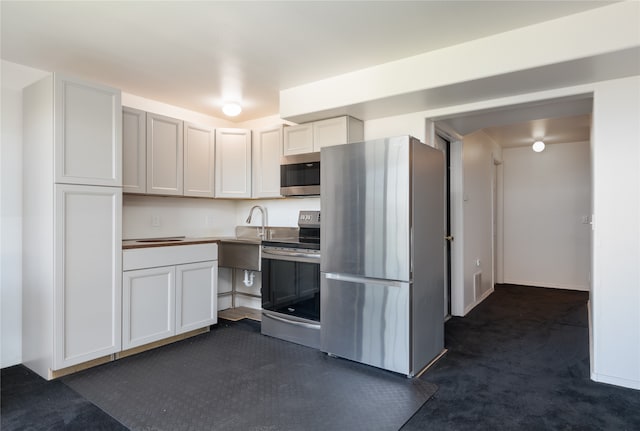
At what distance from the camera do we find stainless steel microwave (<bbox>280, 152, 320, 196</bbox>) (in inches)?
135

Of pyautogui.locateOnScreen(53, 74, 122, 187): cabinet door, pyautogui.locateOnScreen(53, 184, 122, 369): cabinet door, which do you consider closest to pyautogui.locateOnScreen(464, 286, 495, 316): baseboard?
pyautogui.locateOnScreen(53, 184, 122, 369): cabinet door

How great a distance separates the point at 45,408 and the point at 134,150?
2074 millimetres

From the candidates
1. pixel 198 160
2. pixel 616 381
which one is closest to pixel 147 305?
pixel 198 160

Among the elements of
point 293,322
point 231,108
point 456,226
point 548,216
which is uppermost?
point 231,108

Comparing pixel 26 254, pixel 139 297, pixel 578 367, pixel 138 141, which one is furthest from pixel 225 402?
pixel 578 367

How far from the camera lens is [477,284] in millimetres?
4754

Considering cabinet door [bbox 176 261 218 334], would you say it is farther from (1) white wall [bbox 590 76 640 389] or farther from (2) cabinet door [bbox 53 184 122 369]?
(1) white wall [bbox 590 76 640 389]

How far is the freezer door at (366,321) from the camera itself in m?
2.55

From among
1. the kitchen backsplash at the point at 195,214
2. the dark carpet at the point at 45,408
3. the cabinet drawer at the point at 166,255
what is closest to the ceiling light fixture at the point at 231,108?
the kitchen backsplash at the point at 195,214

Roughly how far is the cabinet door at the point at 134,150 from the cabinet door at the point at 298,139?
53.4 inches

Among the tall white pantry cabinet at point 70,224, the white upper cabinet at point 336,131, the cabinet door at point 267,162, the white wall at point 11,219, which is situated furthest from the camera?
the cabinet door at point 267,162

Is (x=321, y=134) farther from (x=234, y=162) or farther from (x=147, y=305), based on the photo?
(x=147, y=305)

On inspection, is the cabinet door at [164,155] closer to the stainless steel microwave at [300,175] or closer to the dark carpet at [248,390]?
the stainless steel microwave at [300,175]

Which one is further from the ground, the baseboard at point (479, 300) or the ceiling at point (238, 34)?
the ceiling at point (238, 34)
